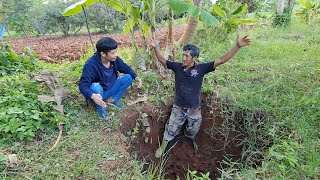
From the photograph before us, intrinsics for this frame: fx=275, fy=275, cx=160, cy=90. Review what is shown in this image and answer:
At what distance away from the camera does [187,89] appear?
324cm

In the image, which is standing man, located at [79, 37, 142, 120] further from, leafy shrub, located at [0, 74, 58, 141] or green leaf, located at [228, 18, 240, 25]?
green leaf, located at [228, 18, 240, 25]

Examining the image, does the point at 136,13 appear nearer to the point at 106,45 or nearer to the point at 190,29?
the point at 106,45

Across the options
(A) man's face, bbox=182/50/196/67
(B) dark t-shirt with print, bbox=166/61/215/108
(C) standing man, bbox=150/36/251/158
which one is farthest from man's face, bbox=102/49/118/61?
(A) man's face, bbox=182/50/196/67

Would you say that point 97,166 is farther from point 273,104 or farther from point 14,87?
point 273,104

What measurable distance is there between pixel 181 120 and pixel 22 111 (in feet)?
5.83

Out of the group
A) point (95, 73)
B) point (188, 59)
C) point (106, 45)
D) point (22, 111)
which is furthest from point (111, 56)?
point (22, 111)

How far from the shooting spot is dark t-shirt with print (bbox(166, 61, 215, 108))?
3176 mm

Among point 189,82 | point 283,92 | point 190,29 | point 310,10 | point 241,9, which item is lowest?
point 283,92

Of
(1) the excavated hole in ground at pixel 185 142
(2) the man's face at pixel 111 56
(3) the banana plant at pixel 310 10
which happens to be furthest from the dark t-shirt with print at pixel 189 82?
(3) the banana plant at pixel 310 10

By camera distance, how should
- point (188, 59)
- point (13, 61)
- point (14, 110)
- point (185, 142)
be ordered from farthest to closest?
point (13, 61), point (185, 142), point (188, 59), point (14, 110)

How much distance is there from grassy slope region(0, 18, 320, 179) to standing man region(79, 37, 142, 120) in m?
0.30

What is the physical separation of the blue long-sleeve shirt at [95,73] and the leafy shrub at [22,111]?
430 millimetres

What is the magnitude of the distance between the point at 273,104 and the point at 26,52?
12.1 ft

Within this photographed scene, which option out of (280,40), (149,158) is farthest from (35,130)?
(280,40)
